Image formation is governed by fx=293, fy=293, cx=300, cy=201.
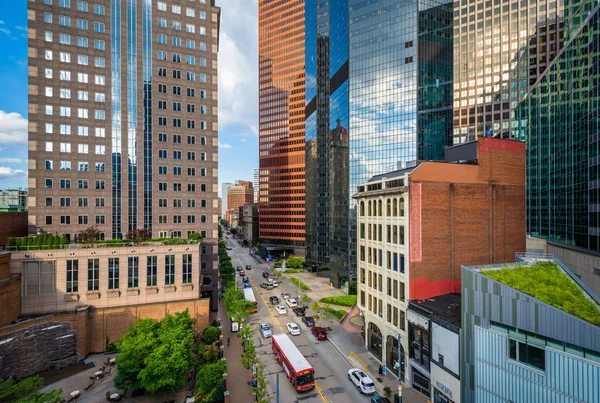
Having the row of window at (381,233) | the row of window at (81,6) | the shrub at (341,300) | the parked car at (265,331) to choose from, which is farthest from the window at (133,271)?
the row of window at (81,6)

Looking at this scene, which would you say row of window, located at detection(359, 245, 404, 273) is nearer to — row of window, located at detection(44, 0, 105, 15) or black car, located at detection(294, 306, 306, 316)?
black car, located at detection(294, 306, 306, 316)

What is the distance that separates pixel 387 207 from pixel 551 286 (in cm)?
1859

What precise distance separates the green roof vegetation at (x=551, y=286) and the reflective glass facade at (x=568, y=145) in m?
23.4

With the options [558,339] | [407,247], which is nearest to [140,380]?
[407,247]

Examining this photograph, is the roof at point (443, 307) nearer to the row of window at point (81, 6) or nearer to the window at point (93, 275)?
the window at point (93, 275)

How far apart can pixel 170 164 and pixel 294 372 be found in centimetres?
4566

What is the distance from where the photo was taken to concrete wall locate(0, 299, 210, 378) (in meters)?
32.0

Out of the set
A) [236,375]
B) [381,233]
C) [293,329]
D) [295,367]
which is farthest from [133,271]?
[381,233]

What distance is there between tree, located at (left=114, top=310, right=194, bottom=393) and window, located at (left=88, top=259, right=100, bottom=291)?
1436 centimetres

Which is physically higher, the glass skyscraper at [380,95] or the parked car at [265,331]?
the glass skyscraper at [380,95]

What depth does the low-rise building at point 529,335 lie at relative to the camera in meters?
17.2

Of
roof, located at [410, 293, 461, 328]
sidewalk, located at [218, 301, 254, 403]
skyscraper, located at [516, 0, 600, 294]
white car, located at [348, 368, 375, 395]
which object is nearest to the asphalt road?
white car, located at [348, 368, 375, 395]

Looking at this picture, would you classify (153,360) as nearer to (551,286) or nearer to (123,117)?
(551,286)

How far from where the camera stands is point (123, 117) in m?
56.6
